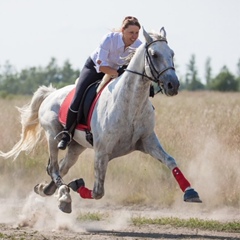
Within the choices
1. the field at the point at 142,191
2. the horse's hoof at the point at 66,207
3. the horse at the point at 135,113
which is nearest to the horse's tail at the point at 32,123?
the field at the point at 142,191

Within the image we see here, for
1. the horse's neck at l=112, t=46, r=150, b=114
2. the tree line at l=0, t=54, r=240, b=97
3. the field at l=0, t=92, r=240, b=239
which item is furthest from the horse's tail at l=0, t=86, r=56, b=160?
the tree line at l=0, t=54, r=240, b=97

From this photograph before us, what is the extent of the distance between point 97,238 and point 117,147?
1.09m

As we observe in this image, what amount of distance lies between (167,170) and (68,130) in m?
3.27

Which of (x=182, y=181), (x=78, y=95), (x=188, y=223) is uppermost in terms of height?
(x=78, y=95)

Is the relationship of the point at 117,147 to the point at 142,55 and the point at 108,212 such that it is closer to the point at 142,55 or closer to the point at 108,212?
the point at 142,55

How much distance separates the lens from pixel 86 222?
455 inches

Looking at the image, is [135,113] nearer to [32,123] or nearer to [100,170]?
[100,170]

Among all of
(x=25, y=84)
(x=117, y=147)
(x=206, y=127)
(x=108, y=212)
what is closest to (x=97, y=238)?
(x=117, y=147)

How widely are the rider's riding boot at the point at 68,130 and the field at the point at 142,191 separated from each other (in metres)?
0.98

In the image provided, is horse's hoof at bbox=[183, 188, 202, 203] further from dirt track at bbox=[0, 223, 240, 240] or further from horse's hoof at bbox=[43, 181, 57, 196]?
horse's hoof at bbox=[43, 181, 57, 196]

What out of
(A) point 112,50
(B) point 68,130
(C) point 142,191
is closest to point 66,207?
(B) point 68,130

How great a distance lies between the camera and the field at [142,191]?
35.2 feet

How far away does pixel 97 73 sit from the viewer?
35.8 ft

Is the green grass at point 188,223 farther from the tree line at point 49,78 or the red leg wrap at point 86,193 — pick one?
the tree line at point 49,78
